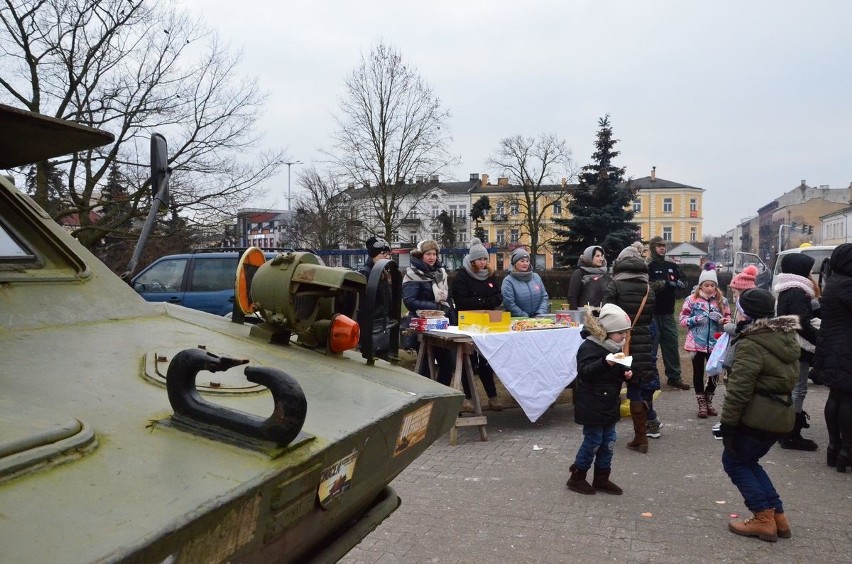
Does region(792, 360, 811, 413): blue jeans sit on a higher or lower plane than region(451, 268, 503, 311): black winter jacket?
lower

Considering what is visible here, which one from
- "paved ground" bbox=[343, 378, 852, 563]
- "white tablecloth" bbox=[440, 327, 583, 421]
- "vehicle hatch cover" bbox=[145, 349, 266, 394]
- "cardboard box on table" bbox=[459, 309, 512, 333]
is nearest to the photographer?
"vehicle hatch cover" bbox=[145, 349, 266, 394]

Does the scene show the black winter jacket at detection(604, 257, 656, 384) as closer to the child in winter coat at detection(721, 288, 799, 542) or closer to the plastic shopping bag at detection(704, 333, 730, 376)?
the plastic shopping bag at detection(704, 333, 730, 376)

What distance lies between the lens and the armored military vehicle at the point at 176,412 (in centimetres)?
122

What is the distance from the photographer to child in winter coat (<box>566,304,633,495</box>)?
4805 mm

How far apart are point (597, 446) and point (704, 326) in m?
3.20

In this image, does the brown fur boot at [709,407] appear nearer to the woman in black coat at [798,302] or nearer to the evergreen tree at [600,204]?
the woman in black coat at [798,302]

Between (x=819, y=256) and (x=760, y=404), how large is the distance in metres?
12.1

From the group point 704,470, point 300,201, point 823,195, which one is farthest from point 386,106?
point 823,195

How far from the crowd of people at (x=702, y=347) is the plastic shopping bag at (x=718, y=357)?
2 cm

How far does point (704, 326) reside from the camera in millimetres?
7516

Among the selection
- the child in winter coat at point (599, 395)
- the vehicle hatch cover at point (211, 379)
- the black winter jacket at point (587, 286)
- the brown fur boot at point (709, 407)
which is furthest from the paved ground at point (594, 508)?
the vehicle hatch cover at point (211, 379)

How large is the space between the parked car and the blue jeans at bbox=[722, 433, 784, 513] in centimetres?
842

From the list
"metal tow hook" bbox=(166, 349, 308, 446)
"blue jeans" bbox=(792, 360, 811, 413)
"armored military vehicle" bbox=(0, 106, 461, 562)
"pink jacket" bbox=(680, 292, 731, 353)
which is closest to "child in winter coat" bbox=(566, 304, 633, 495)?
"blue jeans" bbox=(792, 360, 811, 413)

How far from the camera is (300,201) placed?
4756cm
